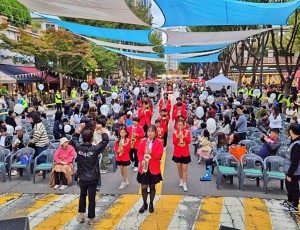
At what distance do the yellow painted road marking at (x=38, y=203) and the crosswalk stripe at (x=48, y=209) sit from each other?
10 cm

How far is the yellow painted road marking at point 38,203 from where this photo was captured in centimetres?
634

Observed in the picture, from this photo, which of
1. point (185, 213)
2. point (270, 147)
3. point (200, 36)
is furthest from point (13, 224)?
point (200, 36)

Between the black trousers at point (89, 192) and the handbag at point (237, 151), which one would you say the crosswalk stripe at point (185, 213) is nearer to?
the black trousers at point (89, 192)

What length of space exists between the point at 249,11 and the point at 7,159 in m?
6.89

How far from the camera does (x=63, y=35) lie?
32.4 m

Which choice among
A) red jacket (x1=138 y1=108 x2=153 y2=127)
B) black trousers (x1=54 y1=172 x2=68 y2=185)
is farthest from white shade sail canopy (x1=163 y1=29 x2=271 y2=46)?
black trousers (x1=54 y1=172 x2=68 y2=185)

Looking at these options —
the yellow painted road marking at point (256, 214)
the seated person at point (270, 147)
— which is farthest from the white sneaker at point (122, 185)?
the seated person at point (270, 147)

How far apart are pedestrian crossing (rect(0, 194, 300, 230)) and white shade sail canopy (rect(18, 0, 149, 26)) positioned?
388 centimetres

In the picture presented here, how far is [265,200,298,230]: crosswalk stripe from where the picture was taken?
223 inches

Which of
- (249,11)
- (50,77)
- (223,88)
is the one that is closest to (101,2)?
(249,11)

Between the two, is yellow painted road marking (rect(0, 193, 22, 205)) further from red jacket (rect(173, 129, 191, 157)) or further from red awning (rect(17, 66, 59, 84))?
red awning (rect(17, 66, 59, 84))

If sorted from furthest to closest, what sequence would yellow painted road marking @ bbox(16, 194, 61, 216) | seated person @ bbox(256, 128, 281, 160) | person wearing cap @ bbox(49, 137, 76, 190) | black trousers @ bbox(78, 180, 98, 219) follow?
seated person @ bbox(256, 128, 281, 160), person wearing cap @ bbox(49, 137, 76, 190), yellow painted road marking @ bbox(16, 194, 61, 216), black trousers @ bbox(78, 180, 98, 219)

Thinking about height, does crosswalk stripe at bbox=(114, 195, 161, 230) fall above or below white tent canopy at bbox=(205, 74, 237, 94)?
below

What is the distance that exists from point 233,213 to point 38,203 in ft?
12.7
